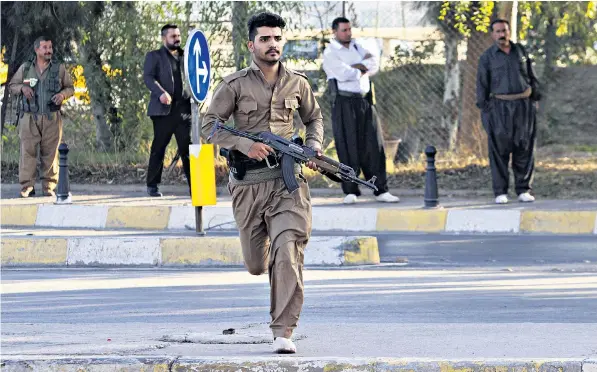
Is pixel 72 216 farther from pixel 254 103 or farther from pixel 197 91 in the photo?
pixel 254 103

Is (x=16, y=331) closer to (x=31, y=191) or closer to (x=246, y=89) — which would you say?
(x=246, y=89)

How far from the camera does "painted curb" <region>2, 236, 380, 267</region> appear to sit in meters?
10.5

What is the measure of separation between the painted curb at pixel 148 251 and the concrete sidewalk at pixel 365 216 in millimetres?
1997

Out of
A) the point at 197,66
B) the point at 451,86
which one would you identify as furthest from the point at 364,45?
the point at 197,66

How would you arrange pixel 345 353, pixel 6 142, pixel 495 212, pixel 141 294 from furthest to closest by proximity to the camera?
pixel 6 142 < pixel 495 212 < pixel 141 294 < pixel 345 353

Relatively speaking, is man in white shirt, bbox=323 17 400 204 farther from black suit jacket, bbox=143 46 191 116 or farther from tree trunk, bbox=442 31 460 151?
tree trunk, bbox=442 31 460 151

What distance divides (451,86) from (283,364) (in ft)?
39.6

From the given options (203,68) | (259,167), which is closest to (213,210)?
(203,68)

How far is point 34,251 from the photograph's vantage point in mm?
10844

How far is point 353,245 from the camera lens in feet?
34.1

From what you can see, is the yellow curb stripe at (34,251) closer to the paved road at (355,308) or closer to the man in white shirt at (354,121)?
the paved road at (355,308)

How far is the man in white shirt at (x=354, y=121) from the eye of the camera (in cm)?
1314

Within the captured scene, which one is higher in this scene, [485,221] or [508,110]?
[508,110]

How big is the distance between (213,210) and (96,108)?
4248mm
